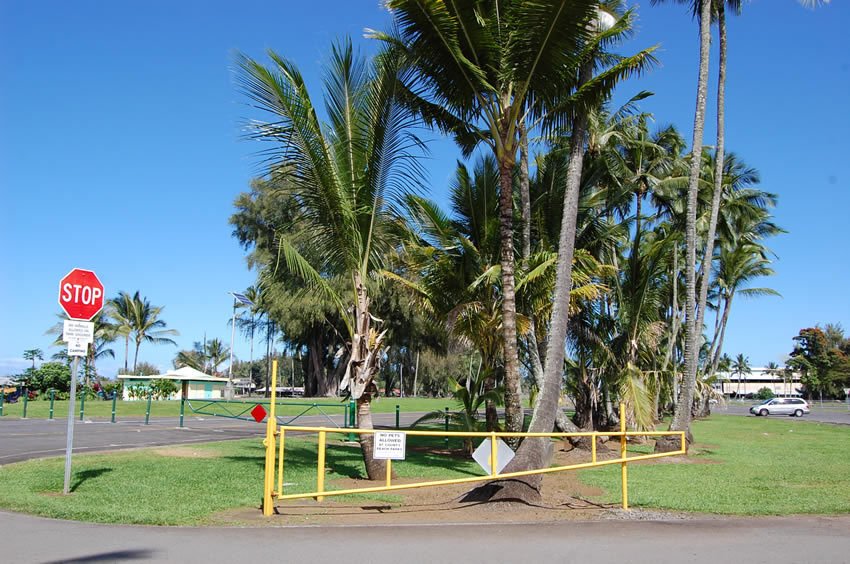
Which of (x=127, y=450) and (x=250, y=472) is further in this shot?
(x=127, y=450)

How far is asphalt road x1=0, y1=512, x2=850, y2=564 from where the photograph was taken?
6539 mm

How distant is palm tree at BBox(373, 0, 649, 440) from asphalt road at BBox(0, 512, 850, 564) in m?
3.30

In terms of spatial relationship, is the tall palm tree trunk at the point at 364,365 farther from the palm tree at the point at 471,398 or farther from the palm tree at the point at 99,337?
the palm tree at the point at 99,337

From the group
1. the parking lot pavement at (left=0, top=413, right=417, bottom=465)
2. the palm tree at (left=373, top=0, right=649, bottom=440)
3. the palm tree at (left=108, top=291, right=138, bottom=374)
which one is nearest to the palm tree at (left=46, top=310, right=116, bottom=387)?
the palm tree at (left=108, top=291, right=138, bottom=374)

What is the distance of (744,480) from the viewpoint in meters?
13.7

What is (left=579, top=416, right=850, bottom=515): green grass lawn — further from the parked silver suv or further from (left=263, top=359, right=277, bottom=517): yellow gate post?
the parked silver suv

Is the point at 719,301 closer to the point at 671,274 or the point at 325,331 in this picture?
the point at 671,274

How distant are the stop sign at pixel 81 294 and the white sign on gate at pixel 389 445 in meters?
4.95

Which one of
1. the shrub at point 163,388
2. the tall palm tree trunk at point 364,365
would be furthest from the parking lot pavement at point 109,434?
the shrub at point 163,388

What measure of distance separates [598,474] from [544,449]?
504cm

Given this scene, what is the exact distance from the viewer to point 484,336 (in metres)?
16.5

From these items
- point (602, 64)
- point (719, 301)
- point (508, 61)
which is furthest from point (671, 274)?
point (508, 61)

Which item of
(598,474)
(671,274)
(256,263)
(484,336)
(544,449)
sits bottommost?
(598,474)

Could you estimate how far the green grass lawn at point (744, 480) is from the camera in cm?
1022
